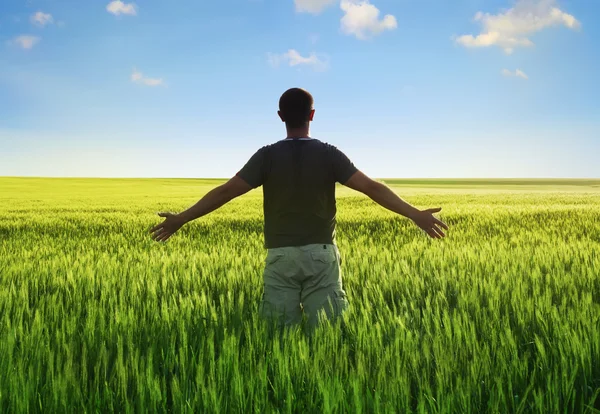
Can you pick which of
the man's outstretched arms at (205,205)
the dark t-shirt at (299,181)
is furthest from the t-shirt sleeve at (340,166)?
the man's outstretched arms at (205,205)

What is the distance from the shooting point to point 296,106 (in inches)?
132

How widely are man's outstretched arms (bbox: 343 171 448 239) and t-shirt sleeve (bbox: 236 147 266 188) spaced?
607 millimetres

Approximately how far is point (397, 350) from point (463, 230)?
8.60 m

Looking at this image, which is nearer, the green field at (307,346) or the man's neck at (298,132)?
the green field at (307,346)

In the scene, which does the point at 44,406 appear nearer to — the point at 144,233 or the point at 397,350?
Result: the point at 397,350

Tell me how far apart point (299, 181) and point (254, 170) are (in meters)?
0.33

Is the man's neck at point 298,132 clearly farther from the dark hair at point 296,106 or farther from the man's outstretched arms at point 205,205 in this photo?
the man's outstretched arms at point 205,205

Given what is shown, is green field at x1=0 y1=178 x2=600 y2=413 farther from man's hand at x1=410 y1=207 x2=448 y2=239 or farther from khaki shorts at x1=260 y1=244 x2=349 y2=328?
man's hand at x1=410 y1=207 x2=448 y2=239

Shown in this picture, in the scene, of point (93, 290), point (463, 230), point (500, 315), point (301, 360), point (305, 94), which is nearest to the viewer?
point (301, 360)

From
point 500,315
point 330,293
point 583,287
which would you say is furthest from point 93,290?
point 583,287

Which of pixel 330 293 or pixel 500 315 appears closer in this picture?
pixel 330 293

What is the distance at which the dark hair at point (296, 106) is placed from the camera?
3.34m

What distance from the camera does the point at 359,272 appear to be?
5.36 metres

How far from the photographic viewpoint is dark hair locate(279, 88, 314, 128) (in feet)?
11.0
